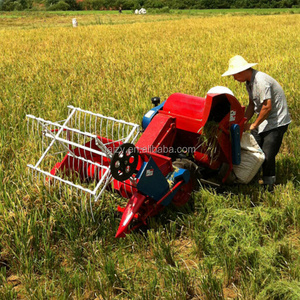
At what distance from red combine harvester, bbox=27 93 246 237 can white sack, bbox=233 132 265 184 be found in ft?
0.41

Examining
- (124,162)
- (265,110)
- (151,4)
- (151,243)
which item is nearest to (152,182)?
(124,162)

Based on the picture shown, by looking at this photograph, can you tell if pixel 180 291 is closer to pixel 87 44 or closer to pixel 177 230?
pixel 177 230

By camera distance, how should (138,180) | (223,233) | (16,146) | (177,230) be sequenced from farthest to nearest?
(16,146)
(177,230)
(223,233)
(138,180)

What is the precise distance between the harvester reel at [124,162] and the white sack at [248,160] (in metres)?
1.28

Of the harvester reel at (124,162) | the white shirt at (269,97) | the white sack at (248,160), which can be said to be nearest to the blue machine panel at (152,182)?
the harvester reel at (124,162)

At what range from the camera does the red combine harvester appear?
9.28ft

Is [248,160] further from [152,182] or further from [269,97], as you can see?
[152,182]

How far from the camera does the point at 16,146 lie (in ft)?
13.4

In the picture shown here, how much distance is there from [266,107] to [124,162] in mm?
1629

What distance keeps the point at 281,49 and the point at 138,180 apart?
28.6 ft

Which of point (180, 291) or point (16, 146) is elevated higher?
point (16, 146)

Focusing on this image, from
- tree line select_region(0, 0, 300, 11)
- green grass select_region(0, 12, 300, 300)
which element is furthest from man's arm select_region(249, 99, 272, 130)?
tree line select_region(0, 0, 300, 11)

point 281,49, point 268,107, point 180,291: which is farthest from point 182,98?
point 281,49

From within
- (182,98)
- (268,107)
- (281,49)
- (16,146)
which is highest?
(182,98)
